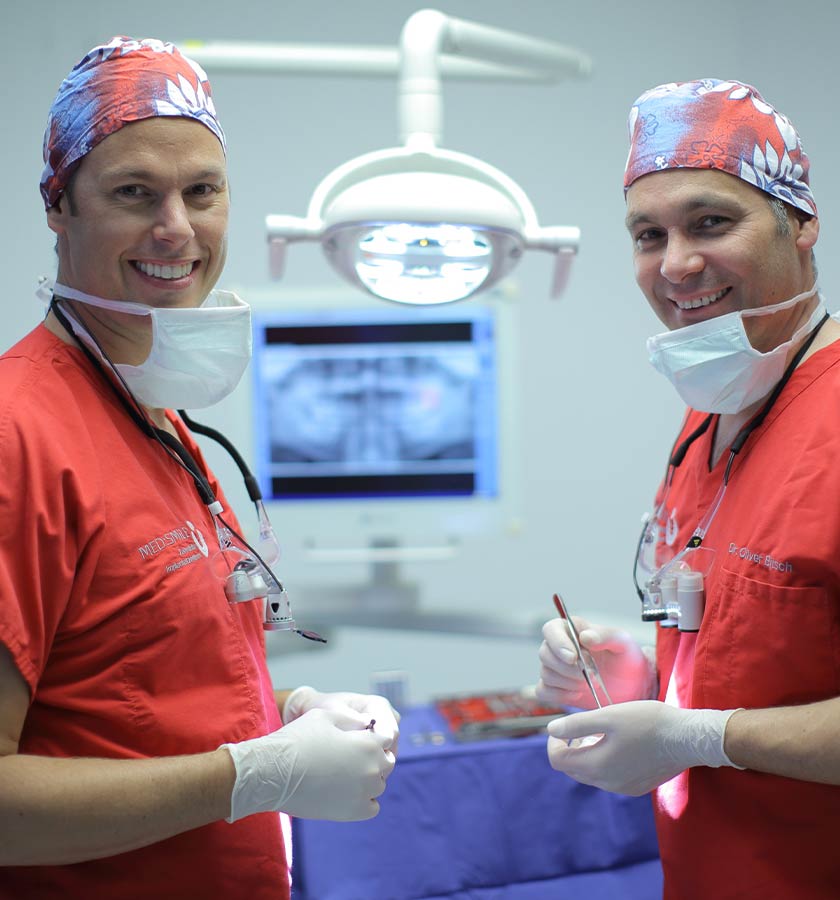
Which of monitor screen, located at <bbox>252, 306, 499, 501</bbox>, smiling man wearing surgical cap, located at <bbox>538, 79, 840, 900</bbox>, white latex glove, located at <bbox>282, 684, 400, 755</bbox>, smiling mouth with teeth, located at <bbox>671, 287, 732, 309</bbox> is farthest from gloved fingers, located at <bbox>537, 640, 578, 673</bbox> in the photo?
monitor screen, located at <bbox>252, 306, 499, 501</bbox>

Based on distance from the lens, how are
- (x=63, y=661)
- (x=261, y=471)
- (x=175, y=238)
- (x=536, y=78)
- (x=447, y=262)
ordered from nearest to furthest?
(x=63, y=661), (x=175, y=238), (x=447, y=262), (x=536, y=78), (x=261, y=471)

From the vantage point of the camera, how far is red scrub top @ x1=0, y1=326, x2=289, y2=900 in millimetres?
947

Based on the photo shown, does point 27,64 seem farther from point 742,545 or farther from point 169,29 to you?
point 742,545

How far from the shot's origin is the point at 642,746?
114 cm

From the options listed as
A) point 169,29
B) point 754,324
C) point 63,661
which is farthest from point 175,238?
point 169,29

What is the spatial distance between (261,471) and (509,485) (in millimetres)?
572

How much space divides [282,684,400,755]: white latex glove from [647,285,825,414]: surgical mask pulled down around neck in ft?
1.96

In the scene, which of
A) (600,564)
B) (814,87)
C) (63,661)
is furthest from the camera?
(600,564)

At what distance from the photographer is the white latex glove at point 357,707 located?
3.96ft

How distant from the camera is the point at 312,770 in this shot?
1.08m

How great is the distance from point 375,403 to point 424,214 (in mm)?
1017

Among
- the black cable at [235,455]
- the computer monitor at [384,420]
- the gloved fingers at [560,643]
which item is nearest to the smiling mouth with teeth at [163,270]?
the black cable at [235,455]

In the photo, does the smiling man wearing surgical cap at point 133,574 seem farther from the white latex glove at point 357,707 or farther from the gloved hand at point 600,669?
the gloved hand at point 600,669

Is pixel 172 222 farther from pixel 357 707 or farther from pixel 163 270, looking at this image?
pixel 357 707
